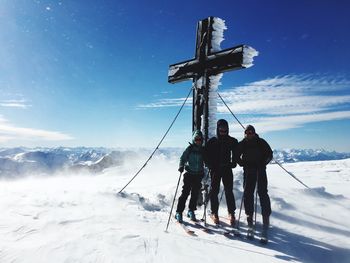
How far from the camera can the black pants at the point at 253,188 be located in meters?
6.40

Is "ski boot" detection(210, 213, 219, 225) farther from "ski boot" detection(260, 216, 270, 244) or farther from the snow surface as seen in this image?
"ski boot" detection(260, 216, 270, 244)

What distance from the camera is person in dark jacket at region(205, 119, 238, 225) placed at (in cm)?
682

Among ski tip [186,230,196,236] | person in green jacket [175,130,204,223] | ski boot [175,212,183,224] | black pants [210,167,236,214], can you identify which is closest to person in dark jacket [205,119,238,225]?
black pants [210,167,236,214]

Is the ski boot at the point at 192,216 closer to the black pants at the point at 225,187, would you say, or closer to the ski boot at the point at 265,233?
the black pants at the point at 225,187

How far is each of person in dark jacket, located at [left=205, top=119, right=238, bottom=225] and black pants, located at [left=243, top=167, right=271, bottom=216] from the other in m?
0.41

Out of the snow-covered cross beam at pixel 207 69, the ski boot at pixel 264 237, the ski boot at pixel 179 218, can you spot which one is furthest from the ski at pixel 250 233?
the snow-covered cross beam at pixel 207 69

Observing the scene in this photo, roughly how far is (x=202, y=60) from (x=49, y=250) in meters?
6.38

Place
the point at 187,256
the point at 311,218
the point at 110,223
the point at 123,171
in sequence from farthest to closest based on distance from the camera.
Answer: the point at 123,171 → the point at 311,218 → the point at 110,223 → the point at 187,256

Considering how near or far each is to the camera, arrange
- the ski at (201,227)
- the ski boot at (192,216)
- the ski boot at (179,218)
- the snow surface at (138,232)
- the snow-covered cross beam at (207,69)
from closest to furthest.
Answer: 1. the snow surface at (138,232)
2. the ski at (201,227)
3. the ski boot at (179,218)
4. the ski boot at (192,216)
5. the snow-covered cross beam at (207,69)

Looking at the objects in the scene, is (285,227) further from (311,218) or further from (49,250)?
(49,250)

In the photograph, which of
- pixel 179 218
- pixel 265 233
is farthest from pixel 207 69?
pixel 265 233

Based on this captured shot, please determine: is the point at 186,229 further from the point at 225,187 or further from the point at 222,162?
the point at 222,162

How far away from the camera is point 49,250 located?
13.8 feet

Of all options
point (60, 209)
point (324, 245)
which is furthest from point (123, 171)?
point (324, 245)
